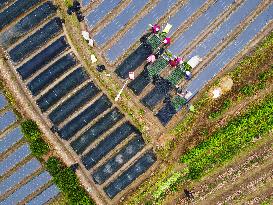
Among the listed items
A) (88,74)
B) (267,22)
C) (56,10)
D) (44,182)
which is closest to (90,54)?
(88,74)

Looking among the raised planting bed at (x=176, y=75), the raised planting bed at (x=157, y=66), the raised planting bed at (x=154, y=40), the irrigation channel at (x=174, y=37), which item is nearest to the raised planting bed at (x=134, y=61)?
the irrigation channel at (x=174, y=37)

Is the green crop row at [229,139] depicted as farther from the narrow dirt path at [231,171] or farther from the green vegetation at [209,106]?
the narrow dirt path at [231,171]

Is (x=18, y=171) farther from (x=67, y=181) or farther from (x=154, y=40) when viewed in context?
(x=154, y=40)

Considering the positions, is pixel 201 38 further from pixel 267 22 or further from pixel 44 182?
pixel 44 182

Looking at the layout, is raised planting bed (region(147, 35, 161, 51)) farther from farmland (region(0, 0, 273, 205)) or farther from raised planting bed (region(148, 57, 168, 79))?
raised planting bed (region(148, 57, 168, 79))

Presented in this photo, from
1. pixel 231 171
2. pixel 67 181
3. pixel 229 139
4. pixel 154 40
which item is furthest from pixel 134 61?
pixel 231 171

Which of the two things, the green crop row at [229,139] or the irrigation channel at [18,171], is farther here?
the green crop row at [229,139]

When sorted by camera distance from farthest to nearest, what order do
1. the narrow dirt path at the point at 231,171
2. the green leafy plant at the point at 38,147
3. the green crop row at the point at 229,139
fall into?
1. the narrow dirt path at the point at 231,171
2. the green crop row at the point at 229,139
3. the green leafy plant at the point at 38,147
